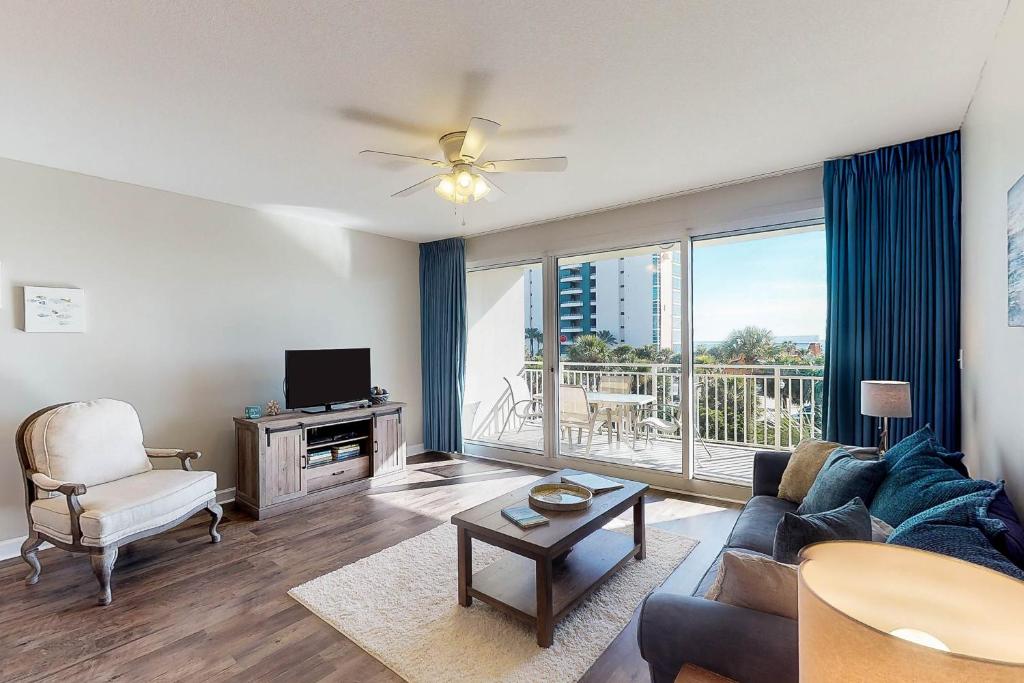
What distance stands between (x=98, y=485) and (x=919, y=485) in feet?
14.1

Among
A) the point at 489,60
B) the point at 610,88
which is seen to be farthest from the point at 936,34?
the point at 489,60

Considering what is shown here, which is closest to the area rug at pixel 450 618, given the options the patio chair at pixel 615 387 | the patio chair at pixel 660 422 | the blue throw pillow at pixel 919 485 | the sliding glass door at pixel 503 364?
the blue throw pillow at pixel 919 485

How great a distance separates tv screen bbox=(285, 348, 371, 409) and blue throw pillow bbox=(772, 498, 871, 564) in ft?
12.4

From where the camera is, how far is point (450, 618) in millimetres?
2307

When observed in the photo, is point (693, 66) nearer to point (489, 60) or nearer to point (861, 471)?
point (489, 60)

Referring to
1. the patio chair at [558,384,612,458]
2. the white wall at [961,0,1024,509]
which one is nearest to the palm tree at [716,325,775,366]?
the patio chair at [558,384,612,458]

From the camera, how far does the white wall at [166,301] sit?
10.3 feet

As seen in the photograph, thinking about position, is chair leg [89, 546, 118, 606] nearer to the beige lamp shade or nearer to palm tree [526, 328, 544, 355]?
the beige lamp shade

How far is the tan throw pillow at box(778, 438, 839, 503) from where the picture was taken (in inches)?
103

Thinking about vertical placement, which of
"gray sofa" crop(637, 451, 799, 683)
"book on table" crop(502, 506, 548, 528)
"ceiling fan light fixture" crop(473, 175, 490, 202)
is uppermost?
"ceiling fan light fixture" crop(473, 175, 490, 202)

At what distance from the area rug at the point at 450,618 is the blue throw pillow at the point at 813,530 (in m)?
1.05

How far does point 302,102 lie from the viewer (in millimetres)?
2369

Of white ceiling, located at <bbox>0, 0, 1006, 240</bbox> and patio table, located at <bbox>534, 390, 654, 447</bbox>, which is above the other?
white ceiling, located at <bbox>0, 0, 1006, 240</bbox>

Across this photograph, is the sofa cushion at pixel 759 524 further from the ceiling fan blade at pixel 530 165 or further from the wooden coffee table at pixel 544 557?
the ceiling fan blade at pixel 530 165
